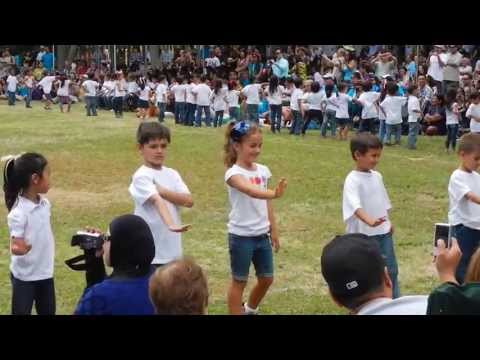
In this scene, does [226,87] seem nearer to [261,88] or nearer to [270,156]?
[261,88]

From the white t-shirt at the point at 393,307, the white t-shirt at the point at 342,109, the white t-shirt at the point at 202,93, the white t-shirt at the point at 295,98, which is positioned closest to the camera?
the white t-shirt at the point at 393,307

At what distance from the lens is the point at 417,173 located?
13672 mm

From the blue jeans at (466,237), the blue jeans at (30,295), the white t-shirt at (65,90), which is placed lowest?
the blue jeans at (30,295)

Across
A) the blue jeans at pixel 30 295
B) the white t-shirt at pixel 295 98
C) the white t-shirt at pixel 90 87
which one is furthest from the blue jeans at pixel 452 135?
the blue jeans at pixel 30 295

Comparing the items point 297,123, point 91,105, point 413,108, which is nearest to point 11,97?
point 91,105

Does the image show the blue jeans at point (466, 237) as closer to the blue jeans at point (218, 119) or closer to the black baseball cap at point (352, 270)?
the black baseball cap at point (352, 270)

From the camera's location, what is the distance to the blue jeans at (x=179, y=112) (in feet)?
75.8

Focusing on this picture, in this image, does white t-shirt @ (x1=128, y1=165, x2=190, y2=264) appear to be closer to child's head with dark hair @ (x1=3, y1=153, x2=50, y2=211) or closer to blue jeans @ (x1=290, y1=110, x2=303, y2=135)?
child's head with dark hair @ (x1=3, y1=153, x2=50, y2=211)

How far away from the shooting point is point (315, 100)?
20141 mm

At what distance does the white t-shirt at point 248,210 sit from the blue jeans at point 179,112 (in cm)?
1728

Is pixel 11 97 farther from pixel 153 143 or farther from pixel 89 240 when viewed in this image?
pixel 89 240

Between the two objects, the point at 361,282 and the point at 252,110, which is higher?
the point at 361,282

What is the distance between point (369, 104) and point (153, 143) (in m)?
14.3

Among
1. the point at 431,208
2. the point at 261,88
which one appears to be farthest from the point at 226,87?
the point at 431,208
